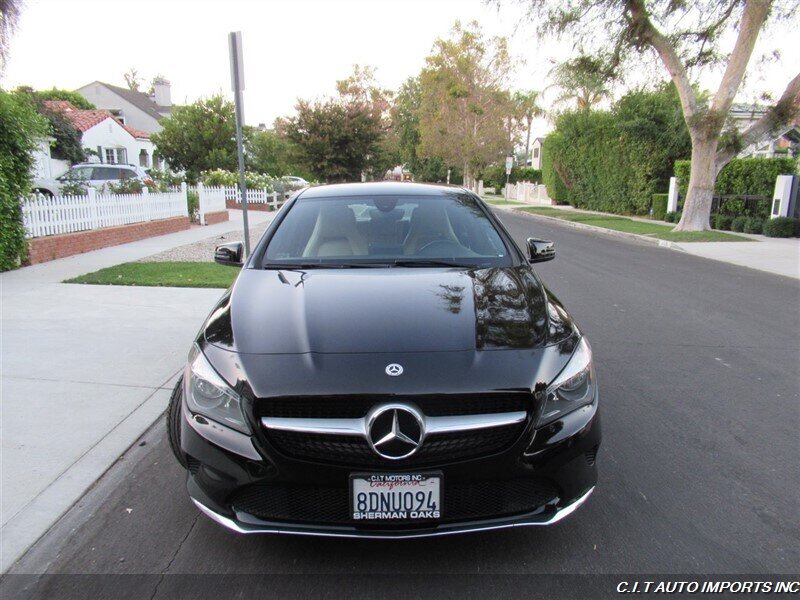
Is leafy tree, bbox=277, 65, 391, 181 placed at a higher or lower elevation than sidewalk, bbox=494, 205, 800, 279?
higher

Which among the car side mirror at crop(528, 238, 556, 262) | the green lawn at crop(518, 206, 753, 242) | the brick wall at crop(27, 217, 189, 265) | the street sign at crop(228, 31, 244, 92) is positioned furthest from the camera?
the green lawn at crop(518, 206, 753, 242)

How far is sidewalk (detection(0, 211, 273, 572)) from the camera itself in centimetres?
332

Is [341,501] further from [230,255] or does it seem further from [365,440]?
[230,255]

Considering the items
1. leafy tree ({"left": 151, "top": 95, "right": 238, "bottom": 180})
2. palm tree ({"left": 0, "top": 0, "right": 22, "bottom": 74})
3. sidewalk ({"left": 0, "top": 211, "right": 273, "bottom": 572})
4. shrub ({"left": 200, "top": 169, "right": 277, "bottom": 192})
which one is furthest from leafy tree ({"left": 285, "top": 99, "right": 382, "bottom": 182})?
sidewalk ({"left": 0, "top": 211, "right": 273, "bottom": 572})

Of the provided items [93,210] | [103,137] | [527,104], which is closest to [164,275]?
[93,210]

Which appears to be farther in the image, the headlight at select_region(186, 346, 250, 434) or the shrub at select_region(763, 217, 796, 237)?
the shrub at select_region(763, 217, 796, 237)

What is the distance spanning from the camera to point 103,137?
3681 centimetres

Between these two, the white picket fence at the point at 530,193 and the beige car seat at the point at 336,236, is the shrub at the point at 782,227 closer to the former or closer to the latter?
the beige car seat at the point at 336,236

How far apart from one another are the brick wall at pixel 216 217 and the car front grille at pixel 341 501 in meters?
17.6

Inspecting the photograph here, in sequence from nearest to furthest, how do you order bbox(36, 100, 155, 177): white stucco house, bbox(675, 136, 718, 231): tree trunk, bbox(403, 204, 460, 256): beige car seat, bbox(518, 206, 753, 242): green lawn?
1. bbox(403, 204, 460, 256): beige car seat
2. bbox(518, 206, 753, 242): green lawn
3. bbox(675, 136, 718, 231): tree trunk
4. bbox(36, 100, 155, 177): white stucco house

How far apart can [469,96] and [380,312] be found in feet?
157

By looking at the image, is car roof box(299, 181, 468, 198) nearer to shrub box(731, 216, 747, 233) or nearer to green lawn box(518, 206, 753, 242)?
green lawn box(518, 206, 753, 242)

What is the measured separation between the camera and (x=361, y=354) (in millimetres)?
2578

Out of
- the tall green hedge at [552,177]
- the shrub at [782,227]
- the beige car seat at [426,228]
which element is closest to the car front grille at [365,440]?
the beige car seat at [426,228]
